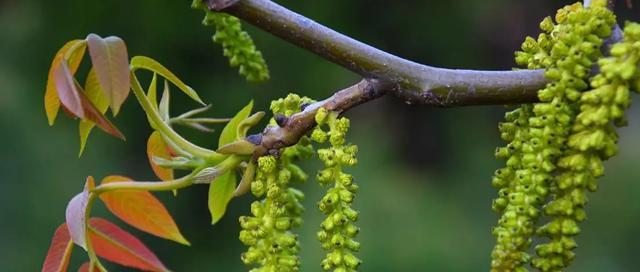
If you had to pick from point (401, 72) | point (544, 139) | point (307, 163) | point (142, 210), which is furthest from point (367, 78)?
point (307, 163)

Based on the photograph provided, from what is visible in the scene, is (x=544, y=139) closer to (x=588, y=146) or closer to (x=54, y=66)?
(x=588, y=146)

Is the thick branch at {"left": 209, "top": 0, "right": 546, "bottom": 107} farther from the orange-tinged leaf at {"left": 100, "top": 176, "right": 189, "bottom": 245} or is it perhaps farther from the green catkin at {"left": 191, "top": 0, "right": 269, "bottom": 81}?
the orange-tinged leaf at {"left": 100, "top": 176, "right": 189, "bottom": 245}

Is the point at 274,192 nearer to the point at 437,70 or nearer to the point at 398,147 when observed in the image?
the point at 437,70

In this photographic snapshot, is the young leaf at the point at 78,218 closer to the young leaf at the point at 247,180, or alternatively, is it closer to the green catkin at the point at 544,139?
the young leaf at the point at 247,180

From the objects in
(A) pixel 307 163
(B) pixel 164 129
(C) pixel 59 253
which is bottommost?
(C) pixel 59 253

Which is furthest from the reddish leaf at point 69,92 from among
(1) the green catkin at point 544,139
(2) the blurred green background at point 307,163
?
(2) the blurred green background at point 307,163

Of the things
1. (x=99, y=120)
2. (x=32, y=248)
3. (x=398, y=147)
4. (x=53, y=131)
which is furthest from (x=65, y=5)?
(x=99, y=120)
